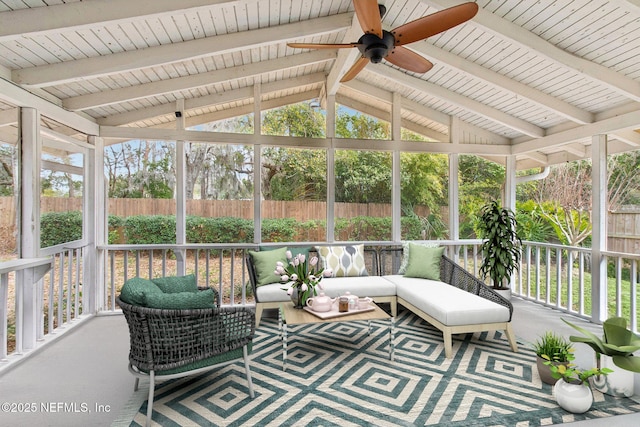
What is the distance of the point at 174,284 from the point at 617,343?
3.41 meters

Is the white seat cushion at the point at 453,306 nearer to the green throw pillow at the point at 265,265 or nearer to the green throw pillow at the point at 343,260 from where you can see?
the green throw pillow at the point at 343,260

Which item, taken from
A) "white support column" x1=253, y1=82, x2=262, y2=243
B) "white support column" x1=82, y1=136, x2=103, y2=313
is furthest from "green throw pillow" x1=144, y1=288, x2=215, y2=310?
"white support column" x1=82, y1=136, x2=103, y2=313

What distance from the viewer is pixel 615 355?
2438 millimetres

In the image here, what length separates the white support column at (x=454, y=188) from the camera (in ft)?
17.8

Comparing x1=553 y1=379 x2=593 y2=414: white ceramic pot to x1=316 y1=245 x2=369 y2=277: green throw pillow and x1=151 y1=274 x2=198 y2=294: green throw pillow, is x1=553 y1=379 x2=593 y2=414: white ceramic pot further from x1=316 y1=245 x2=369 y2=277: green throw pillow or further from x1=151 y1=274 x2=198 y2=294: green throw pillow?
x1=151 y1=274 x2=198 y2=294: green throw pillow

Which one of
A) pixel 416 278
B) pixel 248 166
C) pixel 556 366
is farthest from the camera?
pixel 248 166

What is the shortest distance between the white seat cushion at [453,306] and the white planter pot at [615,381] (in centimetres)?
82

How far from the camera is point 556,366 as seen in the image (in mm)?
2441

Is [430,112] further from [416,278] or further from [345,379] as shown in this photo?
[345,379]

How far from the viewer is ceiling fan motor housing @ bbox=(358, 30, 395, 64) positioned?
2.29m

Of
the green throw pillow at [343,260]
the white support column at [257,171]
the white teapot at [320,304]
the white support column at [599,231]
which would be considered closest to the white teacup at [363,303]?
the white teapot at [320,304]

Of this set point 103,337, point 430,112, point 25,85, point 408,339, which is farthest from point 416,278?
point 25,85

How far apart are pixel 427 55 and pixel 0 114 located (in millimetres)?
4184

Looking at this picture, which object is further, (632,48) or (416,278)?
→ (416,278)
